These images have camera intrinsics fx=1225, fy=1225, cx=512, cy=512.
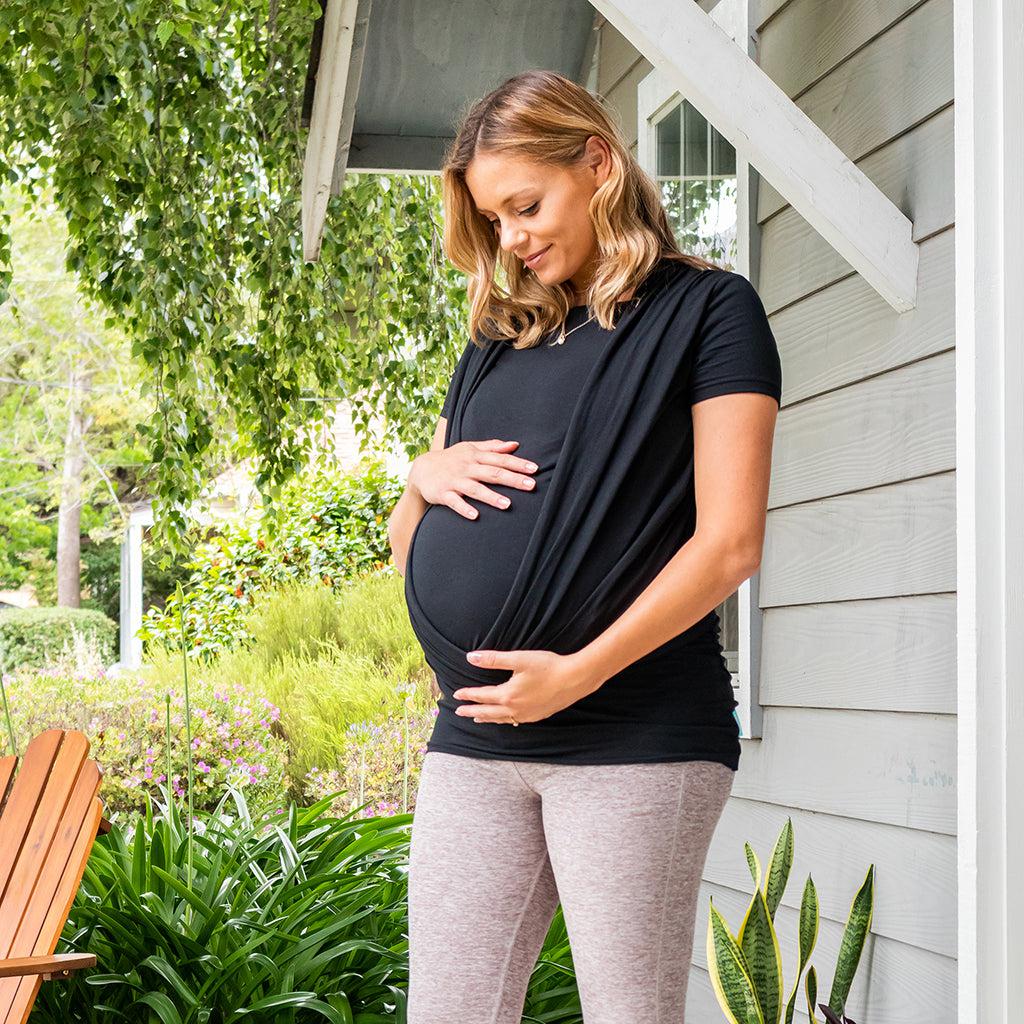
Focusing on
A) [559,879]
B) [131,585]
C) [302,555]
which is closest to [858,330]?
[559,879]

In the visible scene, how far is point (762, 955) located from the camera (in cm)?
171

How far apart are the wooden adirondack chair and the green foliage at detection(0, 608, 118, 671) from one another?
10084mm

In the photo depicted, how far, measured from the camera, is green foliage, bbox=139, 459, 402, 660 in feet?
25.7

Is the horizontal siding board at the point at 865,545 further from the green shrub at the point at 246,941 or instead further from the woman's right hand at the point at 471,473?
the green shrub at the point at 246,941

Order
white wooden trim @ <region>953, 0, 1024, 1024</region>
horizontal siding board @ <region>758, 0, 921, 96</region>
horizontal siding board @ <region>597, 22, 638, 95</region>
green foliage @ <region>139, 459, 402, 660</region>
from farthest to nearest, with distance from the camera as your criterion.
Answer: green foliage @ <region>139, 459, 402, 660</region>
horizontal siding board @ <region>597, 22, 638, 95</region>
horizontal siding board @ <region>758, 0, 921, 96</region>
white wooden trim @ <region>953, 0, 1024, 1024</region>

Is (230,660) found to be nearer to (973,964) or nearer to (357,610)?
(357,610)

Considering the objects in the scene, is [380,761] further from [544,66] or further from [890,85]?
[890,85]

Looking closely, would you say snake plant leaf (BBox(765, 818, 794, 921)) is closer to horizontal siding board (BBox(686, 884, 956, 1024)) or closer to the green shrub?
horizontal siding board (BBox(686, 884, 956, 1024))

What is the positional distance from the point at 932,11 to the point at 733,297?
30.0 inches

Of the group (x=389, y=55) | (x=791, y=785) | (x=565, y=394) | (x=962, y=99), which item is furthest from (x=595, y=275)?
(x=389, y=55)

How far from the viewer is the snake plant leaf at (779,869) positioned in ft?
5.97

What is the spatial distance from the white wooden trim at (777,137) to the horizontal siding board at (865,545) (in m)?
0.30

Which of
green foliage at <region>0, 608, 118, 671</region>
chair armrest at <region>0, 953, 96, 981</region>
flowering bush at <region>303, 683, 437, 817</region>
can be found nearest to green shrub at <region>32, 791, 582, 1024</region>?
chair armrest at <region>0, 953, 96, 981</region>

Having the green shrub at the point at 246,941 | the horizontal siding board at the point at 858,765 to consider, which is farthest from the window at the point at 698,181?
the green shrub at the point at 246,941
